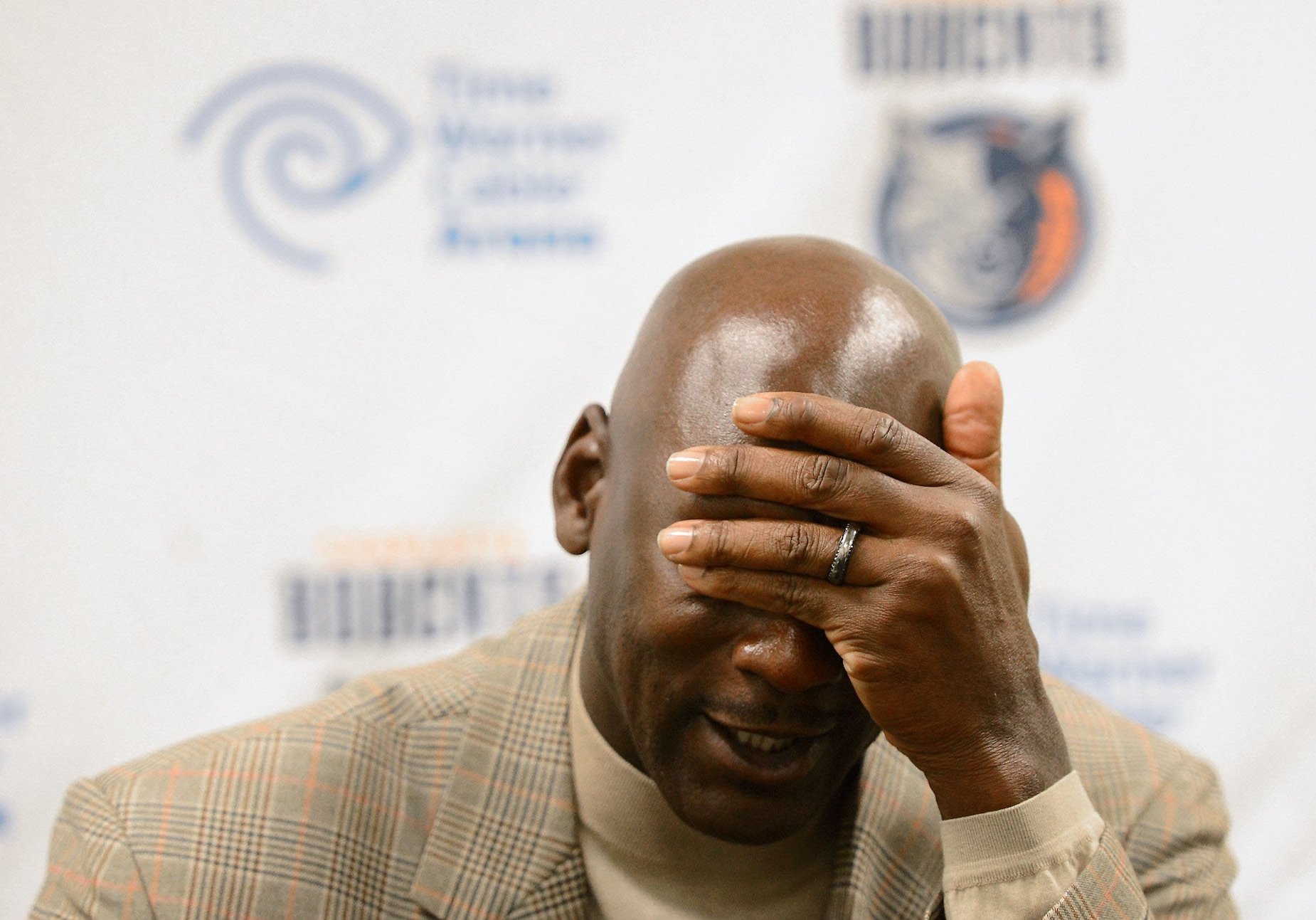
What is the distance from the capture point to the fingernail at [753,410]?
950 mm

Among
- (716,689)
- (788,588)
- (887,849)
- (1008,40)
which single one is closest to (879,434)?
(788,588)

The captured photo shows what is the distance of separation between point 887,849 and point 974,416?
1.52 feet

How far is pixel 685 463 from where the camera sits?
0.97 metres

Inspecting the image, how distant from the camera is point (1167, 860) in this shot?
1.37 m

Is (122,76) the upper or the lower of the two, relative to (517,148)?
upper

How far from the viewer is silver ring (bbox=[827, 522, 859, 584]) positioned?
956 mm

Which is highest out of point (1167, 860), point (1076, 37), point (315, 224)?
point (1076, 37)

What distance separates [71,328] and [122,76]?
40 centimetres

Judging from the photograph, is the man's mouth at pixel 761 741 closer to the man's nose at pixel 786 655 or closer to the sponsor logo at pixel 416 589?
the man's nose at pixel 786 655

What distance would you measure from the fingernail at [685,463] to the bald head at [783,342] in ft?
0.22

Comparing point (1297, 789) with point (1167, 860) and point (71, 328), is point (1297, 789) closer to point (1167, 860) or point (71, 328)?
point (1167, 860)

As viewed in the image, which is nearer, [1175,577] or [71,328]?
[71,328]

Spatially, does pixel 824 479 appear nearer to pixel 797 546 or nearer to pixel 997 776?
pixel 797 546

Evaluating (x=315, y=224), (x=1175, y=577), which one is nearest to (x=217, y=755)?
(x=315, y=224)
